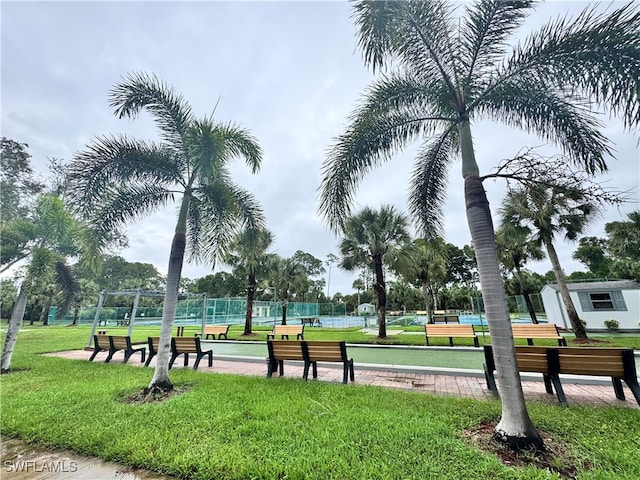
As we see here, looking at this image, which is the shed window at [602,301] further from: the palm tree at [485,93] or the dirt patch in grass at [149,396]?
the dirt patch in grass at [149,396]

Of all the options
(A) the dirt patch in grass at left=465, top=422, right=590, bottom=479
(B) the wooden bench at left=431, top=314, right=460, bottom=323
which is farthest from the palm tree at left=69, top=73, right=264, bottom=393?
(B) the wooden bench at left=431, top=314, right=460, bottom=323

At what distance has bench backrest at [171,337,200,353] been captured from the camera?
6594 millimetres

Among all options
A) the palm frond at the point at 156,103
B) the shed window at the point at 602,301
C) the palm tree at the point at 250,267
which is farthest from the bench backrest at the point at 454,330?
the shed window at the point at 602,301

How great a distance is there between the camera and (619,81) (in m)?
3.09

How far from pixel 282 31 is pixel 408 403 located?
9.04 meters

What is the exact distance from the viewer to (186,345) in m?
6.71

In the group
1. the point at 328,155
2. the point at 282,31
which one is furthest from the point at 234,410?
the point at 282,31

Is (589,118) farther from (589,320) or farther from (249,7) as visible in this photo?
(589,320)

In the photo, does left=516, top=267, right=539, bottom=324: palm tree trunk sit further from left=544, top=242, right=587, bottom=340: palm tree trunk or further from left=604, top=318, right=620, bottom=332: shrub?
left=604, top=318, right=620, bottom=332: shrub

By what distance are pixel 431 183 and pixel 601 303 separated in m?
17.5

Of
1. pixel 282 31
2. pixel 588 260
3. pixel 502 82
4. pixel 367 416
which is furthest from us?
pixel 588 260

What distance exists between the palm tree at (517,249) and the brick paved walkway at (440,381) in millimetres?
9376

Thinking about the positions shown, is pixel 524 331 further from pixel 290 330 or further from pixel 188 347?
pixel 188 347

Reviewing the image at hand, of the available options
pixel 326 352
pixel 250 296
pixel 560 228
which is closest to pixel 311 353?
pixel 326 352
